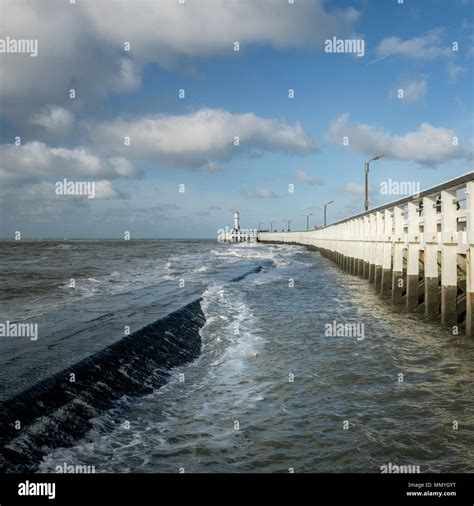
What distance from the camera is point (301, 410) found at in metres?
5.73

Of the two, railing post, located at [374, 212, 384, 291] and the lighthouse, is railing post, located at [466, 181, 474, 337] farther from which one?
the lighthouse

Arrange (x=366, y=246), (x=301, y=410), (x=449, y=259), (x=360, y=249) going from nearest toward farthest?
(x=301, y=410) → (x=449, y=259) → (x=366, y=246) → (x=360, y=249)

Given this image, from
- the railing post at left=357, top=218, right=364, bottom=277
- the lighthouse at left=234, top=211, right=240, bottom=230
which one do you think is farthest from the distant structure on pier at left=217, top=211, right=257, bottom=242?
the railing post at left=357, top=218, right=364, bottom=277

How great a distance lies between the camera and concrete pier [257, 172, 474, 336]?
31.3 ft

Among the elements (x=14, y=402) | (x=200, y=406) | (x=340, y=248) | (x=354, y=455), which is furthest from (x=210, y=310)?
(x=340, y=248)

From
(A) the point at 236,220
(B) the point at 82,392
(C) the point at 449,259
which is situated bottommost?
(B) the point at 82,392

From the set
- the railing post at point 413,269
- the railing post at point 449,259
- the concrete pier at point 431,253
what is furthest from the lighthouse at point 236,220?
the railing post at point 449,259

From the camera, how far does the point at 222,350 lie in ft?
30.1

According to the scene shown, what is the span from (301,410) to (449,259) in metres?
6.20

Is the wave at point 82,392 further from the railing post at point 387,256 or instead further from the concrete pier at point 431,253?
the railing post at point 387,256

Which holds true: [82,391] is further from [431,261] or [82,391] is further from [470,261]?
[431,261]

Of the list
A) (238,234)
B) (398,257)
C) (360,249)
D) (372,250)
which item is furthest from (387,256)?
(238,234)
